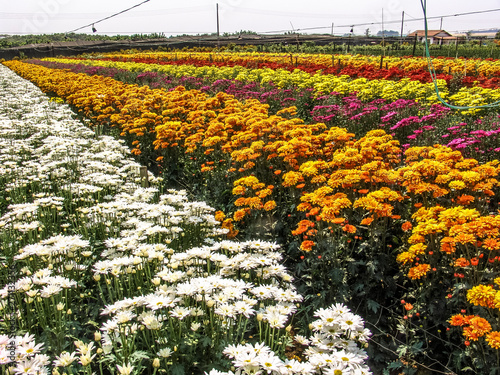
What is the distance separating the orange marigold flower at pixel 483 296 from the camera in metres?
2.33

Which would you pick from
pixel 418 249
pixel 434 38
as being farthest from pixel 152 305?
pixel 434 38

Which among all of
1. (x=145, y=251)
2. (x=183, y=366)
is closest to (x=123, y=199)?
(x=145, y=251)

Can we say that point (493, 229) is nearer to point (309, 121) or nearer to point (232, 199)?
point (232, 199)

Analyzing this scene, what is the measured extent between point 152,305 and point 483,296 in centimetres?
202

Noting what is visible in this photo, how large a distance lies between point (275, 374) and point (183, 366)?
0.74 m

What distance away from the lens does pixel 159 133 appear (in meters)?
6.35

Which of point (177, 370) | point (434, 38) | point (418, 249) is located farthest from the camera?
point (434, 38)

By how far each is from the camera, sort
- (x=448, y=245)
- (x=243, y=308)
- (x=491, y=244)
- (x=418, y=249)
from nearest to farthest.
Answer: (x=243, y=308)
(x=491, y=244)
(x=448, y=245)
(x=418, y=249)

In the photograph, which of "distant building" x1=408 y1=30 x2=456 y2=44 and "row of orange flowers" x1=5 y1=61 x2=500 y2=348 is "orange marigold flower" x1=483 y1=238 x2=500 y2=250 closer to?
"row of orange flowers" x1=5 y1=61 x2=500 y2=348

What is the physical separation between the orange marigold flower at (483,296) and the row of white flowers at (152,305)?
2.51 ft

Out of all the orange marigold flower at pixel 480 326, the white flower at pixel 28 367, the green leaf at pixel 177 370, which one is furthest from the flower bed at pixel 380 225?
the white flower at pixel 28 367

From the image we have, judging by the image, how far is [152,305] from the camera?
223 centimetres

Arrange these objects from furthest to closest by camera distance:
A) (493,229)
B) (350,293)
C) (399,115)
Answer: (399,115) → (350,293) → (493,229)

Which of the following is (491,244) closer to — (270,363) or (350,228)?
(350,228)
